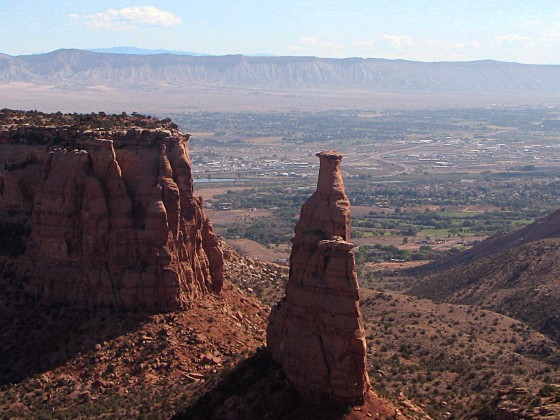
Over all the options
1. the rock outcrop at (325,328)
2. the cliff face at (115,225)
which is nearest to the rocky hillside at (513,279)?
the cliff face at (115,225)

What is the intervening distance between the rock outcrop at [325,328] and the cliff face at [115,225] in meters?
10.5

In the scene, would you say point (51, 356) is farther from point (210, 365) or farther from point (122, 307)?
point (210, 365)

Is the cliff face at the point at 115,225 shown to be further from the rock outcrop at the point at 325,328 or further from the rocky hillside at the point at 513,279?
the rocky hillside at the point at 513,279

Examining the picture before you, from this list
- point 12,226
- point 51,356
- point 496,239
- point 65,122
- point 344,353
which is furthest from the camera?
point 496,239

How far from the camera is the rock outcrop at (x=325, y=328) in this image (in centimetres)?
3541

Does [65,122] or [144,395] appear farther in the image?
[65,122]

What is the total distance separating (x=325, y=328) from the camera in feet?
118

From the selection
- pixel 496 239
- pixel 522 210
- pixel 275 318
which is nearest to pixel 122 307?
pixel 275 318

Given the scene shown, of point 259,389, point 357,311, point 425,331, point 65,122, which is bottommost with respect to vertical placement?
point 425,331

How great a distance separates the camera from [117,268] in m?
47.0

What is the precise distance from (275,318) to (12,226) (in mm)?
16459

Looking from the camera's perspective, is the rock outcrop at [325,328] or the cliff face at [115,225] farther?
the cliff face at [115,225]

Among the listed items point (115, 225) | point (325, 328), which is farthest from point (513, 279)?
point (325, 328)

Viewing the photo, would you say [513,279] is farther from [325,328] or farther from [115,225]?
[325,328]
